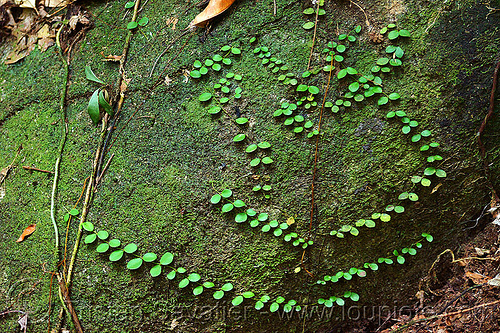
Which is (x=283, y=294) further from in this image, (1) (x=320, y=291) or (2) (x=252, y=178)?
(2) (x=252, y=178)

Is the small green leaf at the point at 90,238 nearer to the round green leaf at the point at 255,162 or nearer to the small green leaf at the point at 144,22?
the round green leaf at the point at 255,162

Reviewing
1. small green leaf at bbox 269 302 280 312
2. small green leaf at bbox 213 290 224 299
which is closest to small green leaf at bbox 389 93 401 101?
small green leaf at bbox 269 302 280 312

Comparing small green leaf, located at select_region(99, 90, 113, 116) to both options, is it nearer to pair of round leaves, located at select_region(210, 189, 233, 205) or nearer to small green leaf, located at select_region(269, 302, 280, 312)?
pair of round leaves, located at select_region(210, 189, 233, 205)

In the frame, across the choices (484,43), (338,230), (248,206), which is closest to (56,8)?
(248,206)

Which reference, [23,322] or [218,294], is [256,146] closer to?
[218,294]

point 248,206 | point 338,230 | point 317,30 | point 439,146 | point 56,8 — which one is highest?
point 56,8

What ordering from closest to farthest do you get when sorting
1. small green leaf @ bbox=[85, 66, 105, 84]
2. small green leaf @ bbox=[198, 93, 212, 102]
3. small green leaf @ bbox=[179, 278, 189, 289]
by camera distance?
small green leaf @ bbox=[179, 278, 189, 289], small green leaf @ bbox=[198, 93, 212, 102], small green leaf @ bbox=[85, 66, 105, 84]
